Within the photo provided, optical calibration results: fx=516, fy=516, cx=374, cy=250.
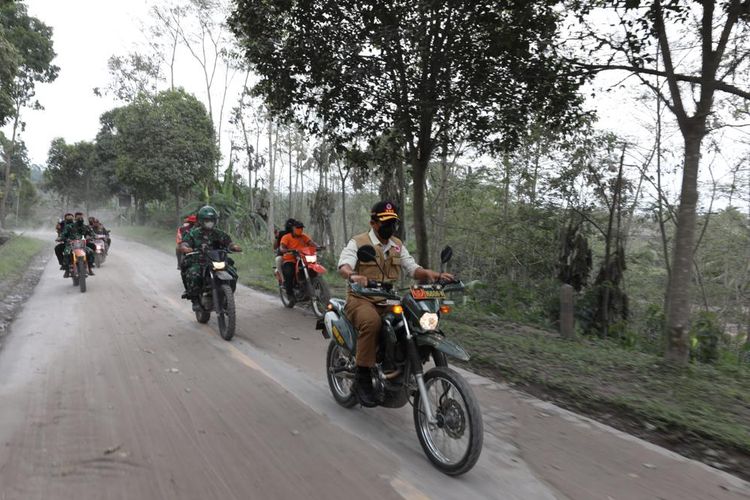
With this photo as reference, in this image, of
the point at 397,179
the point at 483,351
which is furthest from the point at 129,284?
the point at 483,351

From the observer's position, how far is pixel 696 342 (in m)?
7.83

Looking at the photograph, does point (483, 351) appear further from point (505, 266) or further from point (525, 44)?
point (505, 266)

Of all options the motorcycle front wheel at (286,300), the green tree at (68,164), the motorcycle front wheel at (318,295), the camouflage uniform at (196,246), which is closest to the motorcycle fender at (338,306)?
the camouflage uniform at (196,246)

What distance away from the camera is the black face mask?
3.99m

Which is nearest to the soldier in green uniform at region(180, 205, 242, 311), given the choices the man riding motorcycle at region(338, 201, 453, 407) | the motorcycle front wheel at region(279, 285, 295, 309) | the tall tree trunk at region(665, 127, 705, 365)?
the motorcycle front wheel at region(279, 285, 295, 309)

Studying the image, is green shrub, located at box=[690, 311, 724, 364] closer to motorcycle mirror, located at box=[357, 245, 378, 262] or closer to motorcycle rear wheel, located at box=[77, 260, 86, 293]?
motorcycle mirror, located at box=[357, 245, 378, 262]

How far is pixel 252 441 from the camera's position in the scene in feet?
12.2

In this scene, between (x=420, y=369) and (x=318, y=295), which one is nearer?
(x=420, y=369)

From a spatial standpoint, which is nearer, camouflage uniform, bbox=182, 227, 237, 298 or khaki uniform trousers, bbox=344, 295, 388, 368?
khaki uniform trousers, bbox=344, 295, 388, 368

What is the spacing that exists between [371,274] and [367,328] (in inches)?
19.5

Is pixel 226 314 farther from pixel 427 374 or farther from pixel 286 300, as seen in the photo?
pixel 427 374

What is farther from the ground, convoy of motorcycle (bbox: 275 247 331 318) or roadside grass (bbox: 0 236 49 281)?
convoy of motorcycle (bbox: 275 247 331 318)

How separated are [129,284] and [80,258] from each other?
1240 millimetres

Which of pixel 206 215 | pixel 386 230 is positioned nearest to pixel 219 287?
pixel 206 215
